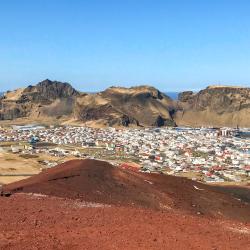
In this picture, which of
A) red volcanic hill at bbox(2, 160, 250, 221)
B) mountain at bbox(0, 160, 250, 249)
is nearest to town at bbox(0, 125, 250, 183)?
red volcanic hill at bbox(2, 160, 250, 221)

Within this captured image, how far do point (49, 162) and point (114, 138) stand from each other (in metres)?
58.2

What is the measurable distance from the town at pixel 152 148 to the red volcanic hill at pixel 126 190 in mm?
38111

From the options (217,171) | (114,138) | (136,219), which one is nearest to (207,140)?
(114,138)

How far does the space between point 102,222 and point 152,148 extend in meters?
105

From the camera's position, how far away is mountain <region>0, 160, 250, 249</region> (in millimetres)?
16750

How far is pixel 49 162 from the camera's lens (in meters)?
87.9

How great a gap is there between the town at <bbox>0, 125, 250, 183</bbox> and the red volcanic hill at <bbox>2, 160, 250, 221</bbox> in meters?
38.1

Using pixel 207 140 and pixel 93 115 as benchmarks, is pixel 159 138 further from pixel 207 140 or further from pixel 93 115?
pixel 93 115

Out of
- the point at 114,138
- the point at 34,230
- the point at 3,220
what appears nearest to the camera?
the point at 34,230

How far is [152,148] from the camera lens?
124 metres

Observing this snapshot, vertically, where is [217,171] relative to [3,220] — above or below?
below

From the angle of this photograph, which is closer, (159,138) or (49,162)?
(49,162)

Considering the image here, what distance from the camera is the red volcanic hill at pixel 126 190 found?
92.9 ft

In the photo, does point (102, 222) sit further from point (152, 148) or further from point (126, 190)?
point (152, 148)
